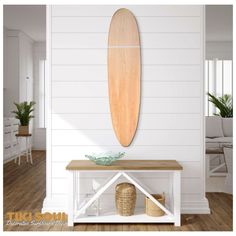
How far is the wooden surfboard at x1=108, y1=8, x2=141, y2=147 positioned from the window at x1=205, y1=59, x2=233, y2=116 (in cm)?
688

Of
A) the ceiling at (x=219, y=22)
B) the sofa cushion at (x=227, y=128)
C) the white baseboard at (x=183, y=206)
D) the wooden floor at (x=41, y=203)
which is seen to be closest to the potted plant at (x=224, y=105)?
the sofa cushion at (x=227, y=128)

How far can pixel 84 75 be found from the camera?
4.20m

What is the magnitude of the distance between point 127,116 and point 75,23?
3.58 ft

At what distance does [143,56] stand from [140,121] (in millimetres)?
669

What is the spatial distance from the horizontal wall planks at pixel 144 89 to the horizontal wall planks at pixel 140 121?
209 mm

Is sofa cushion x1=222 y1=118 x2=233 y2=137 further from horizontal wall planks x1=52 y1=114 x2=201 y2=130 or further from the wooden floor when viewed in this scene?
horizontal wall planks x1=52 y1=114 x2=201 y2=130

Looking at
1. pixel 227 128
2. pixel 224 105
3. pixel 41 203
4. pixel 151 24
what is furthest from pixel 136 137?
pixel 224 105

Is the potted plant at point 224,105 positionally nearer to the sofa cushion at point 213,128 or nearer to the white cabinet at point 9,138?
the sofa cushion at point 213,128

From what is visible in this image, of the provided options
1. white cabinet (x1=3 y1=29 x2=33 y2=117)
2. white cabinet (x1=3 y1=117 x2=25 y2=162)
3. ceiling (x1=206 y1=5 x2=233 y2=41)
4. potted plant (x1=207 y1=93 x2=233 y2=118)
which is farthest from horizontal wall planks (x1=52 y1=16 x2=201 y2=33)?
white cabinet (x1=3 y1=29 x2=33 y2=117)

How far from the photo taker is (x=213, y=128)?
8094mm

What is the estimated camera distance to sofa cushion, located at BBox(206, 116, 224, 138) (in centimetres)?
805

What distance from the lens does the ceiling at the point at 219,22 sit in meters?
7.46
